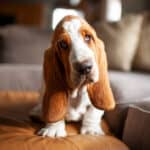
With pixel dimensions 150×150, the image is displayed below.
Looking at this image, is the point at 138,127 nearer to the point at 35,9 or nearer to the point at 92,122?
the point at 92,122

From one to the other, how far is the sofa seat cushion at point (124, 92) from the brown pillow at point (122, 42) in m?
0.12

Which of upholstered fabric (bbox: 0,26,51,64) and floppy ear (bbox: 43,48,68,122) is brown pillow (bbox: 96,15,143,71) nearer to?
upholstered fabric (bbox: 0,26,51,64)

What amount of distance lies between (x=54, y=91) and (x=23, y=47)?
4.38 ft

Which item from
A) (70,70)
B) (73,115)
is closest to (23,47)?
(73,115)

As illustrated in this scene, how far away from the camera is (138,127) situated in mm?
1289

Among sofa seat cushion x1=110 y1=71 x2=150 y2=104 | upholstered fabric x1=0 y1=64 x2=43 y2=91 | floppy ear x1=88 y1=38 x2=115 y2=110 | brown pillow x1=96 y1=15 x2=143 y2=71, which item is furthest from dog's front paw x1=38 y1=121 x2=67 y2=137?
brown pillow x1=96 y1=15 x2=143 y2=71

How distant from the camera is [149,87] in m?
2.05

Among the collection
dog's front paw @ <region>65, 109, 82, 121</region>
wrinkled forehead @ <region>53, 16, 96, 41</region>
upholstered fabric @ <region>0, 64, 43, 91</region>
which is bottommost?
upholstered fabric @ <region>0, 64, 43, 91</region>

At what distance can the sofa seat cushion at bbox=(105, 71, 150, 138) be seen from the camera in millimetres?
1487

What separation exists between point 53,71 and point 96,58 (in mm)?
169

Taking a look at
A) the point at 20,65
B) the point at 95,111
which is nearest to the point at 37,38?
the point at 20,65

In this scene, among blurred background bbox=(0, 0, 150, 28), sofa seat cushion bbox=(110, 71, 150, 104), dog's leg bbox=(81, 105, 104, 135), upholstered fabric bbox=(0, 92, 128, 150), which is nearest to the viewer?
upholstered fabric bbox=(0, 92, 128, 150)

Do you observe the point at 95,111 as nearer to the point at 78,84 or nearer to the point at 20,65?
the point at 78,84

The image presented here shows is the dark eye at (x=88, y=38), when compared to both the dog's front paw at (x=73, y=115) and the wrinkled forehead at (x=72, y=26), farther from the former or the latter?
the dog's front paw at (x=73, y=115)
